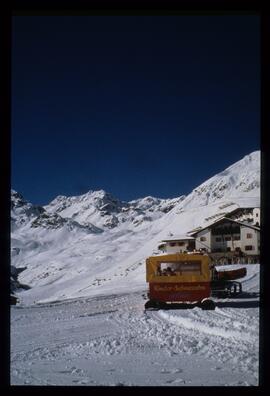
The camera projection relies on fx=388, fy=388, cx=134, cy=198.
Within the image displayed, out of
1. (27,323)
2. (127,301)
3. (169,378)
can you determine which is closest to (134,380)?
(169,378)

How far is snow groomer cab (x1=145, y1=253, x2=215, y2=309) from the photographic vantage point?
4.25 meters

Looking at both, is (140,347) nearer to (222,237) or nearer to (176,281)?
(176,281)

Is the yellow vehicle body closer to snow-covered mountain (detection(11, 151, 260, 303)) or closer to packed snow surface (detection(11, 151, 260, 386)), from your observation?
packed snow surface (detection(11, 151, 260, 386))

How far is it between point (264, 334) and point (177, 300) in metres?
2.47

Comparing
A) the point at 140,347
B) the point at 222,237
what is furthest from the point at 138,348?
the point at 222,237

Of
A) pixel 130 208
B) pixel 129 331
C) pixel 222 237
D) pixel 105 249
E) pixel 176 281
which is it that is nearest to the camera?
pixel 129 331

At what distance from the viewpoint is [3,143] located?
2029 mm

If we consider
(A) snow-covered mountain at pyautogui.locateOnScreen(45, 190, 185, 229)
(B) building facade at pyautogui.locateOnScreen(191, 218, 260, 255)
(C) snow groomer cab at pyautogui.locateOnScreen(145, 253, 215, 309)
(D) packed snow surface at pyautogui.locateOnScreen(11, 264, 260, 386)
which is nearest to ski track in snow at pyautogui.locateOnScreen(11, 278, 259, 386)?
(D) packed snow surface at pyautogui.locateOnScreen(11, 264, 260, 386)

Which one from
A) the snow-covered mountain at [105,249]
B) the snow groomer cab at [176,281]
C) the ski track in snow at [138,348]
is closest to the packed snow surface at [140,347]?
the ski track in snow at [138,348]

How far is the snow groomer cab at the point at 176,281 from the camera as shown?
4250mm

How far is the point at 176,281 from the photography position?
4.41 m

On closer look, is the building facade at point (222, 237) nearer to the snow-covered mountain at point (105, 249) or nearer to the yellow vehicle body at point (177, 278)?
the snow-covered mountain at point (105, 249)

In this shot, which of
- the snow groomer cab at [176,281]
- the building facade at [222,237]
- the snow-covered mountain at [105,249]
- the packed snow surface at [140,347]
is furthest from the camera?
the building facade at [222,237]

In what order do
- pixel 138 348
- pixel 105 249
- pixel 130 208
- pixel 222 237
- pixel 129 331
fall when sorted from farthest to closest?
pixel 130 208 → pixel 105 249 → pixel 222 237 → pixel 129 331 → pixel 138 348
